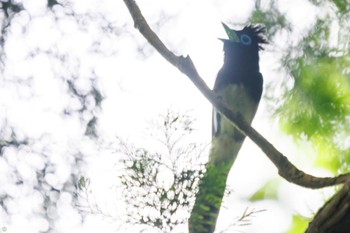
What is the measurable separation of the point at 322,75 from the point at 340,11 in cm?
47

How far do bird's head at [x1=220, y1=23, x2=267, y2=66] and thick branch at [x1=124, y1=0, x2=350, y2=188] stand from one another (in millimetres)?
1344

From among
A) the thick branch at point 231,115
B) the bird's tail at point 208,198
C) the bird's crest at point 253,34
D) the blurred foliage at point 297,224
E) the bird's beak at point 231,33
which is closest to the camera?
the bird's tail at point 208,198

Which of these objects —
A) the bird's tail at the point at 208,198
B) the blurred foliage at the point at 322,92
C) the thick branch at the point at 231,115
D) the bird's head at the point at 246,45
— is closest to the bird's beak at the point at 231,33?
the bird's head at the point at 246,45

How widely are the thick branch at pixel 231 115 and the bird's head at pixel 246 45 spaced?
4.41ft

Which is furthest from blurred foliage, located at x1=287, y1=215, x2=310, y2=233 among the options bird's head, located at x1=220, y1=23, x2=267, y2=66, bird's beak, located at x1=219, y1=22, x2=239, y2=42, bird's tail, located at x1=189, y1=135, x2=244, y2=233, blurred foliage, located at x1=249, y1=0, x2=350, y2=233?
bird's head, located at x1=220, y1=23, x2=267, y2=66

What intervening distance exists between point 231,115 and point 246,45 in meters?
1.49

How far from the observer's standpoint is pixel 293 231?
1.73 m

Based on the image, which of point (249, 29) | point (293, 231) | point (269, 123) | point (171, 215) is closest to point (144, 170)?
point (171, 215)

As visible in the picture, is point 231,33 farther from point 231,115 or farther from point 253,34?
point 231,115

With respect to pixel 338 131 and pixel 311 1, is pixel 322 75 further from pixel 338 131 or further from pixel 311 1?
pixel 311 1

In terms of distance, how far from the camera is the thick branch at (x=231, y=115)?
126 cm

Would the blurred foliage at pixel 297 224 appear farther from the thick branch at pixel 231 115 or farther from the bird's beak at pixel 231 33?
the bird's beak at pixel 231 33

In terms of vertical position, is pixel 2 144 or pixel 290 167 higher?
pixel 2 144

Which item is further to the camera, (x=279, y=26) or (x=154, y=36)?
(x=279, y=26)
